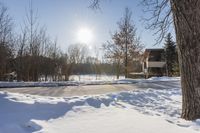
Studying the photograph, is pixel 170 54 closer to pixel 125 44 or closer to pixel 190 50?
pixel 125 44

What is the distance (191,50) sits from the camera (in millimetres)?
5137

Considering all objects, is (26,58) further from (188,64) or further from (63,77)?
(188,64)

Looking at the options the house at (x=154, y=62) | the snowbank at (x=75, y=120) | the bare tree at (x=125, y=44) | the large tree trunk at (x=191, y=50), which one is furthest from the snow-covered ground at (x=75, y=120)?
the house at (x=154, y=62)

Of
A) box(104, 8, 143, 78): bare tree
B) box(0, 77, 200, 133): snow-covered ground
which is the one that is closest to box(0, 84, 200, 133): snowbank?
box(0, 77, 200, 133): snow-covered ground

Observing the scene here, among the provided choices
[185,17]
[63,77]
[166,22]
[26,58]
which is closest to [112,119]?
[185,17]

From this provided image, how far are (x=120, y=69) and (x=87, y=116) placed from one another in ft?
77.7

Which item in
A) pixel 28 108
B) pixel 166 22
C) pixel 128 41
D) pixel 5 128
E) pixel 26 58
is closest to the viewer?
pixel 5 128

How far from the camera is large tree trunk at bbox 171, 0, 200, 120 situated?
5.12 m

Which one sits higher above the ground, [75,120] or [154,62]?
[154,62]

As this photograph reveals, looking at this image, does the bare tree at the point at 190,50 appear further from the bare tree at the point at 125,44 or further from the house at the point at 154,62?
the house at the point at 154,62

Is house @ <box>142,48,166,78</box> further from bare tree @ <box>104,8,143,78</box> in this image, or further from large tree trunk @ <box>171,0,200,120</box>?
large tree trunk @ <box>171,0,200,120</box>

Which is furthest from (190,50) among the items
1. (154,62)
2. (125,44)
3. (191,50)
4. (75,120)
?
(154,62)

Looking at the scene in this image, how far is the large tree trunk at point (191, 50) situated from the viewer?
5125 mm

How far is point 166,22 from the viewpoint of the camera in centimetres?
724
